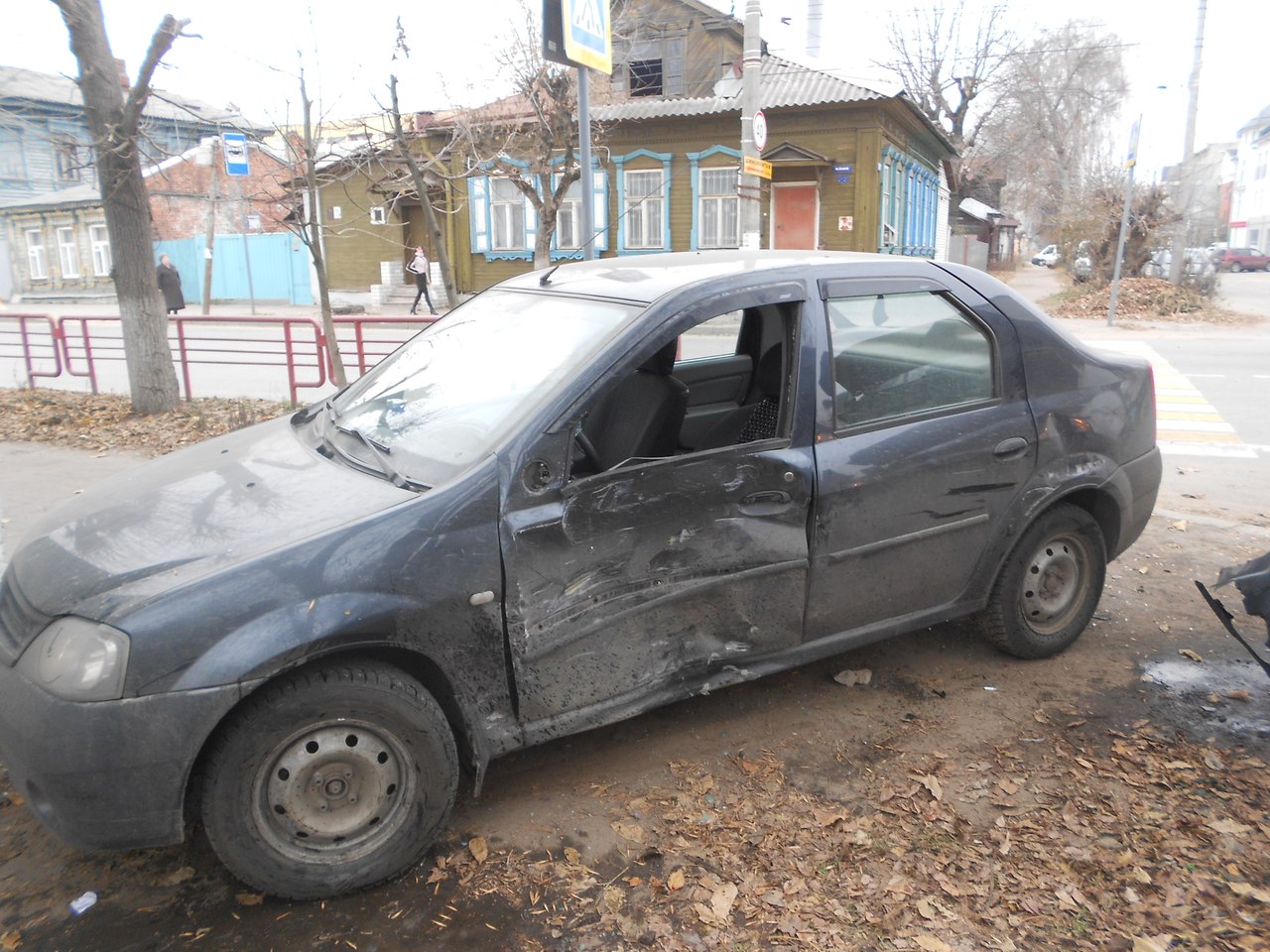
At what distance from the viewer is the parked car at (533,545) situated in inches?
102

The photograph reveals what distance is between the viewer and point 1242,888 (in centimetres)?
281

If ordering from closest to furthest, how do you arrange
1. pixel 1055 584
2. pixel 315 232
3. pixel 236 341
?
pixel 1055 584 < pixel 315 232 < pixel 236 341

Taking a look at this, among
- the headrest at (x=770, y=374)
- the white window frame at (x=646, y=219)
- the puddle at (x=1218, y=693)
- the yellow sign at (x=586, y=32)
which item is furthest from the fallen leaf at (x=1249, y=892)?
the white window frame at (x=646, y=219)

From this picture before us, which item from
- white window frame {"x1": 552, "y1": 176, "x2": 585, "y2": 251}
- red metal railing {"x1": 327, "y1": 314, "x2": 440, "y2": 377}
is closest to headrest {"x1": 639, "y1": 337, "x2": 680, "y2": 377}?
red metal railing {"x1": 327, "y1": 314, "x2": 440, "y2": 377}

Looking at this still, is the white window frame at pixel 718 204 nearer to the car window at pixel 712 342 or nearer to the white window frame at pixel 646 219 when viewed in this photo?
the white window frame at pixel 646 219

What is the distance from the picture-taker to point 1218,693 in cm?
407

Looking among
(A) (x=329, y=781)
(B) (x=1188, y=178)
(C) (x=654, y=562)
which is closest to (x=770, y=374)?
(C) (x=654, y=562)

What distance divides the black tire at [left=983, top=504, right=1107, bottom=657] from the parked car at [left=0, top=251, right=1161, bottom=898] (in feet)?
0.05

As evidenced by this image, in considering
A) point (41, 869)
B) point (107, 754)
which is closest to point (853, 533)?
point (107, 754)

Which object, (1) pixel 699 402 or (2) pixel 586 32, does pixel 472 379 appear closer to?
(1) pixel 699 402

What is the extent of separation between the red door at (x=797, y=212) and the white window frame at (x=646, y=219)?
2964mm

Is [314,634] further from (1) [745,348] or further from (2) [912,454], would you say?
(1) [745,348]

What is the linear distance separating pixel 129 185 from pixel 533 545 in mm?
8949

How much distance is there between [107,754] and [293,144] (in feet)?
27.3
